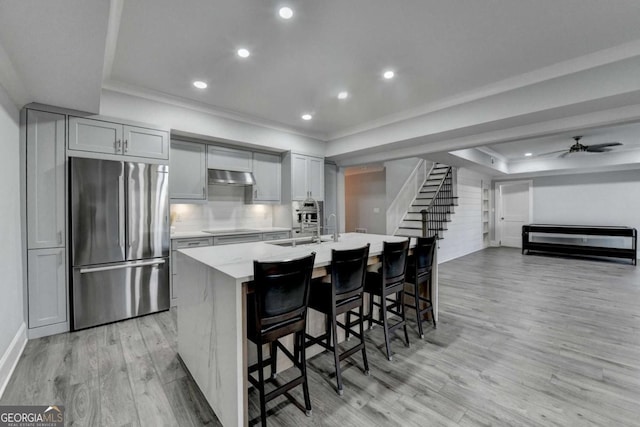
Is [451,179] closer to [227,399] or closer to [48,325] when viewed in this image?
[227,399]

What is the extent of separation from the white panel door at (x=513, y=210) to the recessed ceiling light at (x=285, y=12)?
9.75m

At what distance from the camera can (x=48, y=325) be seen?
2906 millimetres

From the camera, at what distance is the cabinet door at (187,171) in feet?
13.1

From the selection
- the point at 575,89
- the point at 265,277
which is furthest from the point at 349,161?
the point at 265,277

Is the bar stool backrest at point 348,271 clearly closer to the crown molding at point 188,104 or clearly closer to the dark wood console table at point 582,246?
the crown molding at point 188,104

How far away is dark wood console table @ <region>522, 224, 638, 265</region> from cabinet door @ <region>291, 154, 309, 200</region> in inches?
274

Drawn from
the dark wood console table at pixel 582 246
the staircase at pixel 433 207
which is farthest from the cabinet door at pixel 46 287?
the dark wood console table at pixel 582 246

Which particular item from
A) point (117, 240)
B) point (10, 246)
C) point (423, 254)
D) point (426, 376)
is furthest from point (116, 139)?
point (426, 376)

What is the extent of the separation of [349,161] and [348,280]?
415 centimetres

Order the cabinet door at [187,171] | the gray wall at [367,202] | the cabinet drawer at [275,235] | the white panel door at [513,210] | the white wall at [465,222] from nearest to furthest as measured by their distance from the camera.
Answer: the cabinet door at [187,171], the cabinet drawer at [275,235], the white wall at [465,222], the gray wall at [367,202], the white panel door at [513,210]

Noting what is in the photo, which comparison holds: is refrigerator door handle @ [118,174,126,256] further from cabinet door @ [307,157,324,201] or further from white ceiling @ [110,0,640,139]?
cabinet door @ [307,157,324,201]

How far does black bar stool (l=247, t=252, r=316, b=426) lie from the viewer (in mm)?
1604

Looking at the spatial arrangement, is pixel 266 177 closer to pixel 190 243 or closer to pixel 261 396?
pixel 190 243

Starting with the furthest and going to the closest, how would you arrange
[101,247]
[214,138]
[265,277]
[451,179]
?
1. [451,179]
2. [214,138]
3. [101,247]
4. [265,277]
